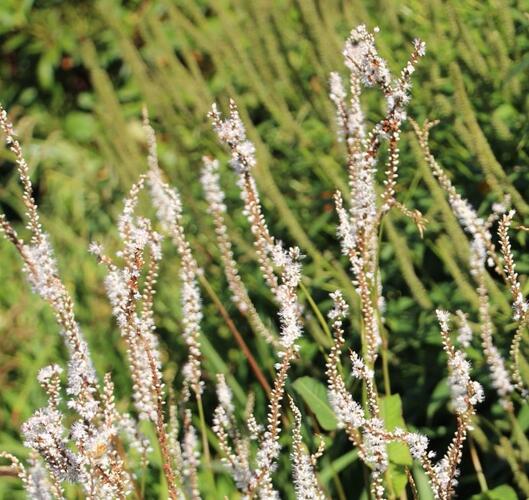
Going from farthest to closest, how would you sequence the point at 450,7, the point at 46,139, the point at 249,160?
the point at 46,139 → the point at 450,7 → the point at 249,160

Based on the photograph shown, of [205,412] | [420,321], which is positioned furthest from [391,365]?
[205,412]

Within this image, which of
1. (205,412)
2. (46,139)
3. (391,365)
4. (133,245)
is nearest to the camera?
(133,245)

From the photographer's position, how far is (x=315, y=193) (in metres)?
3.94

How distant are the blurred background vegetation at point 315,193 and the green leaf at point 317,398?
0.04m

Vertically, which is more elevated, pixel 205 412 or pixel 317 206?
pixel 317 206

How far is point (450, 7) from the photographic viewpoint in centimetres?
318

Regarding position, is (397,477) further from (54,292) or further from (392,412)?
(54,292)

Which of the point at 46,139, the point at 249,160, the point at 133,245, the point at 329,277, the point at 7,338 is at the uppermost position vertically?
the point at 46,139

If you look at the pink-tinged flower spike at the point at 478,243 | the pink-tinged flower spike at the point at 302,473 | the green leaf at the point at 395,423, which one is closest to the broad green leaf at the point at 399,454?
the green leaf at the point at 395,423

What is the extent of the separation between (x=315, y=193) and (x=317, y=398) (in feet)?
5.15

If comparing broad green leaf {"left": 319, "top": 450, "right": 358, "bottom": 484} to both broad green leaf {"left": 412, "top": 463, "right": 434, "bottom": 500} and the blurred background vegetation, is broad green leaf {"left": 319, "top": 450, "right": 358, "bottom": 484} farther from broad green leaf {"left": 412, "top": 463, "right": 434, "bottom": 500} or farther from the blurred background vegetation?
broad green leaf {"left": 412, "top": 463, "right": 434, "bottom": 500}

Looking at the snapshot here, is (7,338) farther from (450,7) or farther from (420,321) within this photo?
(450,7)

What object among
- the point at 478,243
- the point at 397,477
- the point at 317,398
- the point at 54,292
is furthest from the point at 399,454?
the point at 54,292

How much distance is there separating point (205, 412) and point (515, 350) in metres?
1.64
